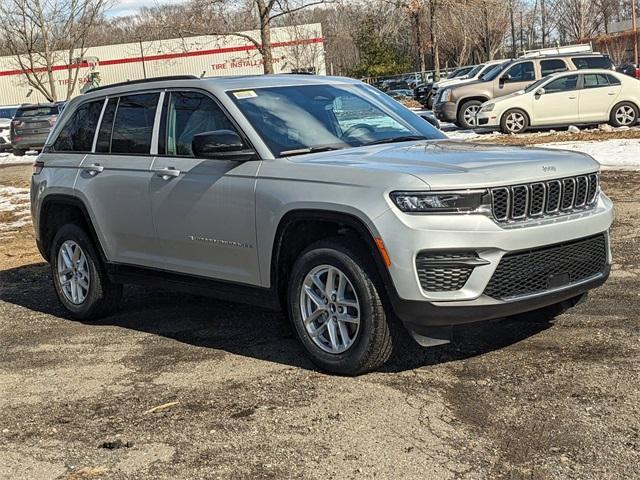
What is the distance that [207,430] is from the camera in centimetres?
434

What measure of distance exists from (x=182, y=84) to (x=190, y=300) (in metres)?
2.09

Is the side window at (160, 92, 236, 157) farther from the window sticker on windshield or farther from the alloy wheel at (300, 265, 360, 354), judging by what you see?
the alloy wheel at (300, 265, 360, 354)

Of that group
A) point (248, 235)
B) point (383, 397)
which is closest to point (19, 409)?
point (248, 235)

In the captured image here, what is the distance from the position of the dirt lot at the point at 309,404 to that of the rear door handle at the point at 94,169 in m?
1.20

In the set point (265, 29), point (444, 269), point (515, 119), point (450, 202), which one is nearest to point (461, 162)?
point (450, 202)

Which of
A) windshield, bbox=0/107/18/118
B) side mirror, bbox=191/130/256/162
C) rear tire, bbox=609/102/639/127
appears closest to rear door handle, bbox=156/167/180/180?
side mirror, bbox=191/130/256/162

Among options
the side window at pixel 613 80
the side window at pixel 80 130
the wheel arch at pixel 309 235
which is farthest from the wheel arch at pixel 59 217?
the side window at pixel 613 80

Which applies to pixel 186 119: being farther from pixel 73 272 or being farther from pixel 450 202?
pixel 450 202

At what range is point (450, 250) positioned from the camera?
4520 millimetres

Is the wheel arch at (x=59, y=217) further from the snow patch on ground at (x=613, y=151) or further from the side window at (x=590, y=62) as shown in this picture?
the side window at (x=590, y=62)

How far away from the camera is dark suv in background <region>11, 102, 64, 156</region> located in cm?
2766

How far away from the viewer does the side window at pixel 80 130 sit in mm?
6984

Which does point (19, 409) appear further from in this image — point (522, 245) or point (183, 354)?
point (522, 245)

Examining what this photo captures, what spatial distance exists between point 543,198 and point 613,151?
1142cm
